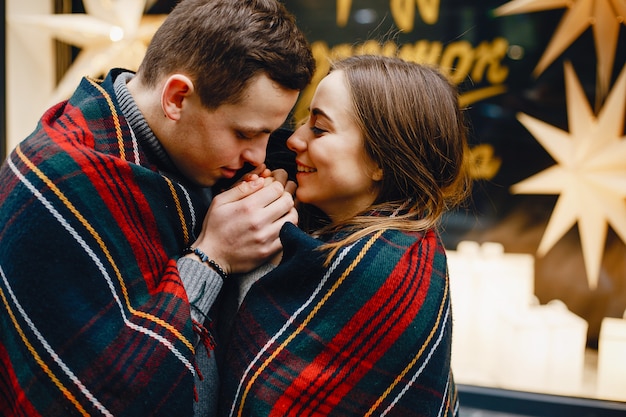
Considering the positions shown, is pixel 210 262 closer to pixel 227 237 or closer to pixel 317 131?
pixel 227 237

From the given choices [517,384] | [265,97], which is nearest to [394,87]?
[265,97]

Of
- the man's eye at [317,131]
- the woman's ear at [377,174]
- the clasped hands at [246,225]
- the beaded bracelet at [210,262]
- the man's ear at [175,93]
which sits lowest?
the beaded bracelet at [210,262]

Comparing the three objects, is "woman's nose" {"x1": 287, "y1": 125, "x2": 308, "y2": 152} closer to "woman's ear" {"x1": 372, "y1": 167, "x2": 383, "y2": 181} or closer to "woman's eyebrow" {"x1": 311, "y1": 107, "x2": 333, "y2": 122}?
"woman's eyebrow" {"x1": 311, "y1": 107, "x2": 333, "y2": 122}

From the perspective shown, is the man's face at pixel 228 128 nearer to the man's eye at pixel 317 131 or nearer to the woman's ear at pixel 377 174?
the man's eye at pixel 317 131

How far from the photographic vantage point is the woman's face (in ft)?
5.33

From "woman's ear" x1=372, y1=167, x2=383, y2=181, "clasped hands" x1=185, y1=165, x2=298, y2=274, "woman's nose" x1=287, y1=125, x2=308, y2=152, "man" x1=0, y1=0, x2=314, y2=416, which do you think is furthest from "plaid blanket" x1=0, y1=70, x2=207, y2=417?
"woman's ear" x1=372, y1=167, x2=383, y2=181

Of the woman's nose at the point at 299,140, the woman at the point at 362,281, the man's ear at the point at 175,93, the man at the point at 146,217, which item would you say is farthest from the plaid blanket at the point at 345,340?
the man's ear at the point at 175,93

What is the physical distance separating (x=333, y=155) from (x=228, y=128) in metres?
0.31

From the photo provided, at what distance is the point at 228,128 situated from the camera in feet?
5.21

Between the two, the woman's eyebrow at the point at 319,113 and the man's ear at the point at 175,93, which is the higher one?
the man's ear at the point at 175,93

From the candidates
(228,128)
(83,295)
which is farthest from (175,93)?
(83,295)

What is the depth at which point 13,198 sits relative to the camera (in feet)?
4.39

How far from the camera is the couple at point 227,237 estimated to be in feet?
4.24

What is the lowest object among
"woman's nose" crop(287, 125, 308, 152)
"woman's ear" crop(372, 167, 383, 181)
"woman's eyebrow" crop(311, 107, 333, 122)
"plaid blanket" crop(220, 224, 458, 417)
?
"plaid blanket" crop(220, 224, 458, 417)
